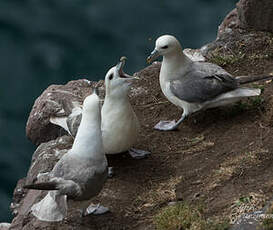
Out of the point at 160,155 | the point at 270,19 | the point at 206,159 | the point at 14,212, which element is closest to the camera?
the point at 206,159

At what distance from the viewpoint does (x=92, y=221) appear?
5750 millimetres

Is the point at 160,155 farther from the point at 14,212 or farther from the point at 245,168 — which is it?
the point at 14,212

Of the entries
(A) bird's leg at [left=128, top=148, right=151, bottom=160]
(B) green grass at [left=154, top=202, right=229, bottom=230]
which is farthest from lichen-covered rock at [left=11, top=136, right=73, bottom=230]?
(B) green grass at [left=154, top=202, right=229, bottom=230]

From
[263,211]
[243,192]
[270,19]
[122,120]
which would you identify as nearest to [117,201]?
[122,120]

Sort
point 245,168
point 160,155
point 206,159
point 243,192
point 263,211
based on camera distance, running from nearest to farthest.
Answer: point 263,211 < point 243,192 < point 245,168 < point 206,159 < point 160,155

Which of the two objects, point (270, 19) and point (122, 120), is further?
point (270, 19)

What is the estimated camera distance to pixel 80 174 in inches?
214

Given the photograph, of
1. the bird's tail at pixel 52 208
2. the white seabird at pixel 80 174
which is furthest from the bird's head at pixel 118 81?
the bird's tail at pixel 52 208

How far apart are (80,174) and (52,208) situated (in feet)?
1.24

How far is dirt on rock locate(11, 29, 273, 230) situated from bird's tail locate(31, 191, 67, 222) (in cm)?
16

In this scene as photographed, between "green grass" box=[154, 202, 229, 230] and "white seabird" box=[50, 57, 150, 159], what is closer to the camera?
"green grass" box=[154, 202, 229, 230]

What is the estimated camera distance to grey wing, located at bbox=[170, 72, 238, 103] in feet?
22.1

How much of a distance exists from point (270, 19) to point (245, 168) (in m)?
3.68

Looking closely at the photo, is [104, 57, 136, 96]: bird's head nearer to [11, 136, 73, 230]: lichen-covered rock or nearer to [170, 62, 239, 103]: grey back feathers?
[170, 62, 239, 103]: grey back feathers
